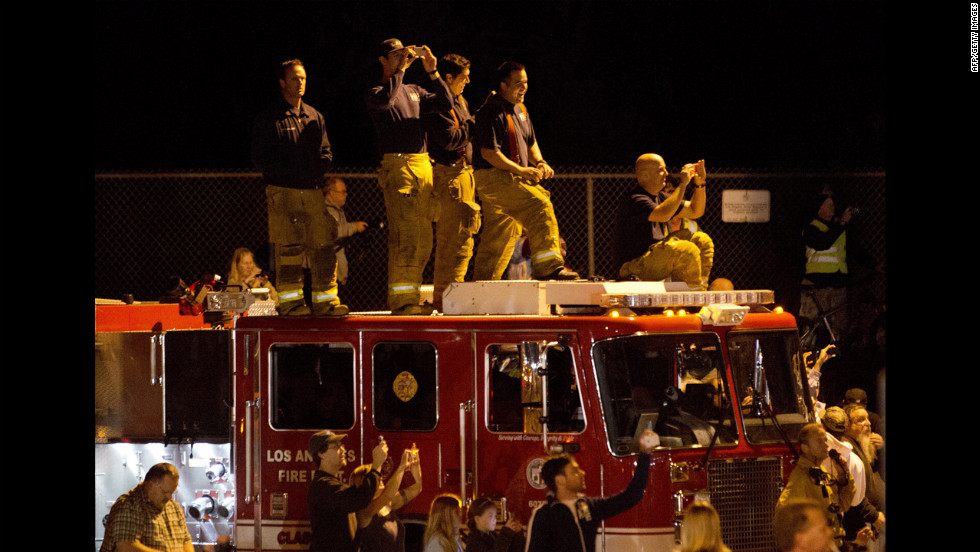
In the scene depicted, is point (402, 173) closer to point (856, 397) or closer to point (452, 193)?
point (452, 193)

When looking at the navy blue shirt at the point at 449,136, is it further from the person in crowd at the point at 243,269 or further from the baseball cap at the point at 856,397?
the baseball cap at the point at 856,397

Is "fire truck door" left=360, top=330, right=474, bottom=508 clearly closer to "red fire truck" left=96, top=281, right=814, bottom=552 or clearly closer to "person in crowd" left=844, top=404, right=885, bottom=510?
"red fire truck" left=96, top=281, right=814, bottom=552

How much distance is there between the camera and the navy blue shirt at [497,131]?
8.68 m

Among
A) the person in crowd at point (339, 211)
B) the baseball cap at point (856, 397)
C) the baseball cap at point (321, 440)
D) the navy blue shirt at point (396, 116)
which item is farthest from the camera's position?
the person in crowd at point (339, 211)

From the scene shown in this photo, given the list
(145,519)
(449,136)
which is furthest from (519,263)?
(145,519)

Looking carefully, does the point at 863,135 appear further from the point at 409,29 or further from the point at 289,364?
the point at 289,364

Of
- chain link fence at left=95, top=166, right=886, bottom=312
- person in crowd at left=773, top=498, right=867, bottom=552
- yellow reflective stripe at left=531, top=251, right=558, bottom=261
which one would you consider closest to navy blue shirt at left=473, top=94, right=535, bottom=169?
yellow reflective stripe at left=531, top=251, right=558, bottom=261

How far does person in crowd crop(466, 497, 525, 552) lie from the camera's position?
7.15 m

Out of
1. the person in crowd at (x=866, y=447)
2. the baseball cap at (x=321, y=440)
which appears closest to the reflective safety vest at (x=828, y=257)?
the person in crowd at (x=866, y=447)

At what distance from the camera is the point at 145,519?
7344mm

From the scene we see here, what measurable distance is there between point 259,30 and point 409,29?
A: 77.0 inches

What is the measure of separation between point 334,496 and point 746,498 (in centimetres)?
259

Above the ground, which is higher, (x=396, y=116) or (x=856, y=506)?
(x=396, y=116)

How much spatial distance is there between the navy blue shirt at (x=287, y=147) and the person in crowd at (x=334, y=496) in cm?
213
